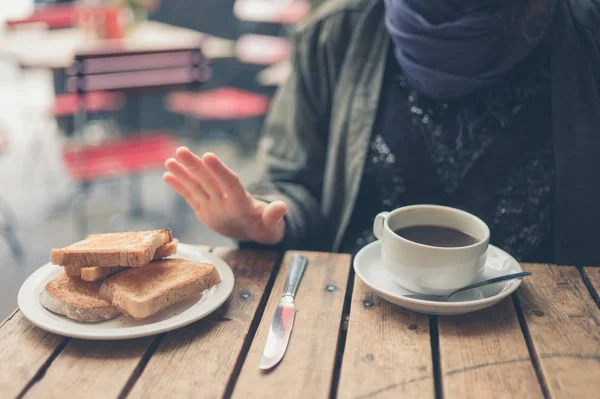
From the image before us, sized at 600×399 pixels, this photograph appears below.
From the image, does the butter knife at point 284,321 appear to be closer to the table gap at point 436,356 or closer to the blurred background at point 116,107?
the table gap at point 436,356

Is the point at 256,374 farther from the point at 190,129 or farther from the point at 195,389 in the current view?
the point at 190,129

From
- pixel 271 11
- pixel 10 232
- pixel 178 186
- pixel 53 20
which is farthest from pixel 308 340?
pixel 271 11

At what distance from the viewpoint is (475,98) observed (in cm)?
140

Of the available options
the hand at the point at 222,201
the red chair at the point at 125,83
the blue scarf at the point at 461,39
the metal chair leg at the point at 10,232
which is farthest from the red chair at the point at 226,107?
the hand at the point at 222,201

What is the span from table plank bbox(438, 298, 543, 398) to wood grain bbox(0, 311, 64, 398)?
50 cm

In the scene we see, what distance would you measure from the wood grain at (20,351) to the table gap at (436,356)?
489 millimetres

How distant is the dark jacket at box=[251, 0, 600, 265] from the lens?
51.9 inches

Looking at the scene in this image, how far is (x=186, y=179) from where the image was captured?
1.14 m

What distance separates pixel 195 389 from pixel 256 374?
3.0 inches

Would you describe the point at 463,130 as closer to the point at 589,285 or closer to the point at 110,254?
the point at 589,285

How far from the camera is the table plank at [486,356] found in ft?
2.68

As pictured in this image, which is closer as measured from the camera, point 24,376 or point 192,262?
point 24,376

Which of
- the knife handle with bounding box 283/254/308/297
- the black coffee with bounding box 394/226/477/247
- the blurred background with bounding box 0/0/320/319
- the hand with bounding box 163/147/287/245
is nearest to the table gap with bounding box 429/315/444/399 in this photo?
the black coffee with bounding box 394/226/477/247

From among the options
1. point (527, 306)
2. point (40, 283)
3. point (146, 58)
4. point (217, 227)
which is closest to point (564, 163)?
point (527, 306)
